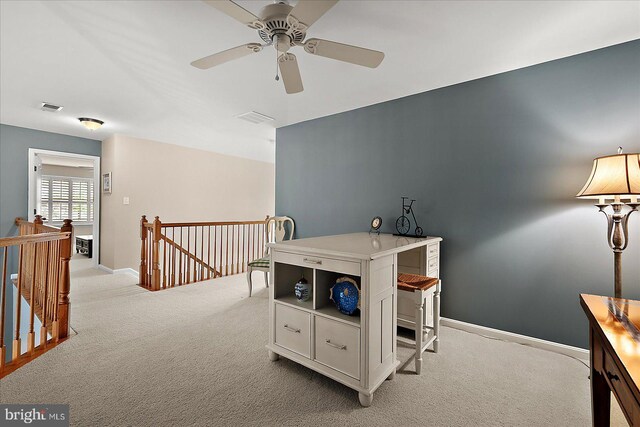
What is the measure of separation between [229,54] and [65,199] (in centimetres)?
872

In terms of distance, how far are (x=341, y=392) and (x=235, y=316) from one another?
1515 millimetres

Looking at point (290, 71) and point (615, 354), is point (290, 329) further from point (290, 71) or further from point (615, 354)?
point (290, 71)

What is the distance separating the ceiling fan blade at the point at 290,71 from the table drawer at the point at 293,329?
1.56 metres

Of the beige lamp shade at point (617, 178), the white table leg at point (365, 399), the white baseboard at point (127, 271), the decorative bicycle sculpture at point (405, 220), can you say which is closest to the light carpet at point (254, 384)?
the white table leg at point (365, 399)

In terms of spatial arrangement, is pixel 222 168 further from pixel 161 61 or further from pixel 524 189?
pixel 524 189

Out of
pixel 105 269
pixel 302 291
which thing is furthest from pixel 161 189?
pixel 302 291

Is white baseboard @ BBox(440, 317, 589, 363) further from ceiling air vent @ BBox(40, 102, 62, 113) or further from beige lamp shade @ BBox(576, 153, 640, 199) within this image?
ceiling air vent @ BBox(40, 102, 62, 113)

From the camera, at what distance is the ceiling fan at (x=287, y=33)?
142 centimetres

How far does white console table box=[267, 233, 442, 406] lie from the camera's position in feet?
5.21

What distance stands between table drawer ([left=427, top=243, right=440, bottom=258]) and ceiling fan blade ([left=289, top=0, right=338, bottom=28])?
6.26 ft

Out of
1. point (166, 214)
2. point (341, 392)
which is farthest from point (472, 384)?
point (166, 214)

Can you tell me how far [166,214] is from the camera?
17.6 feet

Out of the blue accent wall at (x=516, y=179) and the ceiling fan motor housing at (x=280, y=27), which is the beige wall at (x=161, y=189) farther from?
the ceiling fan motor housing at (x=280, y=27)

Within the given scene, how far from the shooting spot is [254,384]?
5.90 feet
